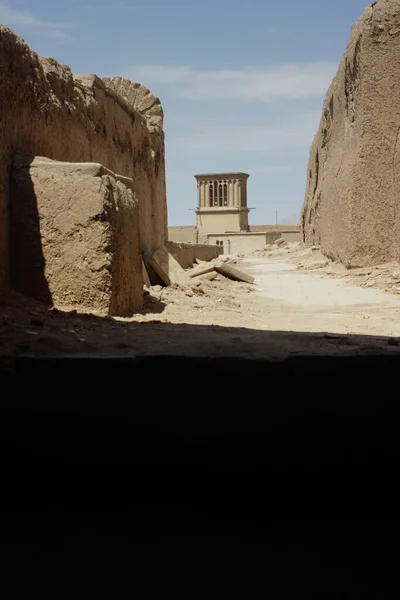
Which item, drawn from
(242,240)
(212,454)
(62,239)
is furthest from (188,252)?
(242,240)

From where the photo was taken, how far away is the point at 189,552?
224 centimetres

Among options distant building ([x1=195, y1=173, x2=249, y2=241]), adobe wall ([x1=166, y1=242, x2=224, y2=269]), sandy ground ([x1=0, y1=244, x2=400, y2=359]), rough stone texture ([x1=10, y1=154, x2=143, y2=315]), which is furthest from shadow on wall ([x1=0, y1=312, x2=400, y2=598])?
distant building ([x1=195, y1=173, x2=249, y2=241])

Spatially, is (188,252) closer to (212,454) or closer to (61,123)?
(61,123)

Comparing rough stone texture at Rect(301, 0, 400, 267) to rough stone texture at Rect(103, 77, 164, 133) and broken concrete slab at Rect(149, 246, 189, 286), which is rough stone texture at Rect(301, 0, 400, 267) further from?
broken concrete slab at Rect(149, 246, 189, 286)

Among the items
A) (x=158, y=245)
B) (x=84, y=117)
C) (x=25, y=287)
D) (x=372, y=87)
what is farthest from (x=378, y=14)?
(x=25, y=287)

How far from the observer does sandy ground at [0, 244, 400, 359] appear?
2.47 m

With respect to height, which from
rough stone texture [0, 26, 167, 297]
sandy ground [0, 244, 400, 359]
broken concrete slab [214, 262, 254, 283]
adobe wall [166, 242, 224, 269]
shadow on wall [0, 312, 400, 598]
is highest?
rough stone texture [0, 26, 167, 297]

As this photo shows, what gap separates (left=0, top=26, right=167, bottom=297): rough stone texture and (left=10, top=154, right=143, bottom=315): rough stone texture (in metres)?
0.12

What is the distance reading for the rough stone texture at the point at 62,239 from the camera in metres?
4.54

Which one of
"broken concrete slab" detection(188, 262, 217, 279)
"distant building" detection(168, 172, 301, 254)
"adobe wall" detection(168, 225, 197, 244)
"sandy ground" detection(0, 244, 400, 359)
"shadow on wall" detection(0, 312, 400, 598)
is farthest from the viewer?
"distant building" detection(168, 172, 301, 254)

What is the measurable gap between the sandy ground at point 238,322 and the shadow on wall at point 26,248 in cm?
22

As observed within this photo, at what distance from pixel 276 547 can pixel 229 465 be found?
1.04ft

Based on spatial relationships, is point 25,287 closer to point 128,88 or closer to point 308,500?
point 308,500

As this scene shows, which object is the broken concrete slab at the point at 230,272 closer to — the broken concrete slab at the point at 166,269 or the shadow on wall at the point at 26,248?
the broken concrete slab at the point at 166,269
